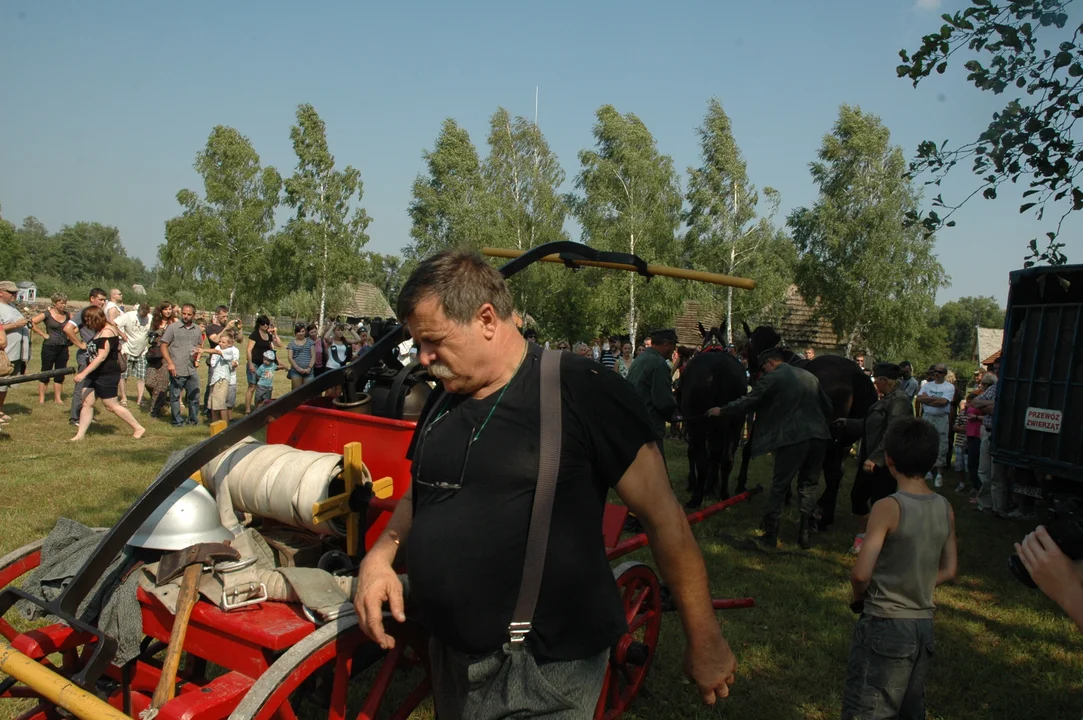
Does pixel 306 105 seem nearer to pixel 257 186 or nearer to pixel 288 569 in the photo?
pixel 257 186

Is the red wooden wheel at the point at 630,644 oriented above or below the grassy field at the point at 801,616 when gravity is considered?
above

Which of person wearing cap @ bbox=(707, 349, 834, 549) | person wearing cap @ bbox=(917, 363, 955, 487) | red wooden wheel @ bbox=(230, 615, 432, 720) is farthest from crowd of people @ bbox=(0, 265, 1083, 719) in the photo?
person wearing cap @ bbox=(917, 363, 955, 487)

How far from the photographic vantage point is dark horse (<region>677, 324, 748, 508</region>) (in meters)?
8.49

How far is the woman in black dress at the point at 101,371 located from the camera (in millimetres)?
9414

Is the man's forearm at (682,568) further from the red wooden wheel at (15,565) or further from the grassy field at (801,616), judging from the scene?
the red wooden wheel at (15,565)

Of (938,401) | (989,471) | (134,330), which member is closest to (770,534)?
(989,471)

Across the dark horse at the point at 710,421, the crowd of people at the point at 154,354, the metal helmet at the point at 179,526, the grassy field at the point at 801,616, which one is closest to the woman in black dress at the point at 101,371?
the crowd of people at the point at 154,354

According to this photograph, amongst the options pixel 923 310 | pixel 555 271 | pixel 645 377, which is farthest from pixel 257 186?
pixel 645 377

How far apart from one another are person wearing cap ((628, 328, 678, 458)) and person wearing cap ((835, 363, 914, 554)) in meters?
1.82

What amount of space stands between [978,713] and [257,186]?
4428 cm

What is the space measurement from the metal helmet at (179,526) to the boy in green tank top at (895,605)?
7.66ft

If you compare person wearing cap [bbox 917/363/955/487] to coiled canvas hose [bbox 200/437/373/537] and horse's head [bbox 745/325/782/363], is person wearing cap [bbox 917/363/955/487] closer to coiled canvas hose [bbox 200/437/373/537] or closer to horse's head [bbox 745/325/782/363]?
horse's head [bbox 745/325/782/363]

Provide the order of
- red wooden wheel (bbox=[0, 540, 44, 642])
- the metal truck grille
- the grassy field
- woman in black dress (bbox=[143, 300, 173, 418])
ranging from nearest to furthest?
red wooden wheel (bbox=[0, 540, 44, 642])
the grassy field
the metal truck grille
woman in black dress (bbox=[143, 300, 173, 418])

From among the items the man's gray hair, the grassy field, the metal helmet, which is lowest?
the grassy field
